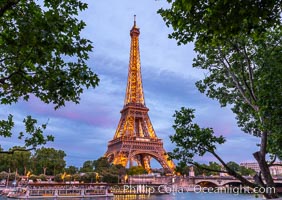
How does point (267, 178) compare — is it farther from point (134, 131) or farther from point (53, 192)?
point (134, 131)

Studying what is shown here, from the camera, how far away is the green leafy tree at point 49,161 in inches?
3157

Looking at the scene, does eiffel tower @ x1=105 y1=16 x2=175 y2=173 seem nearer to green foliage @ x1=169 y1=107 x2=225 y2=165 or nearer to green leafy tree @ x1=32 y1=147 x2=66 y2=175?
green leafy tree @ x1=32 y1=147 x2=66 y2=175

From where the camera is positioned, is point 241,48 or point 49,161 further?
point 49,161

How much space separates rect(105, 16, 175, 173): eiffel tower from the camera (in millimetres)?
79625

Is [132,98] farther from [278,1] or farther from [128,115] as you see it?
[278,1]

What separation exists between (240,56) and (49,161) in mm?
78796

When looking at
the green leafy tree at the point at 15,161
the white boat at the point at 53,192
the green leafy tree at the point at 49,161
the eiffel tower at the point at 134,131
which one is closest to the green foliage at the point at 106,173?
the eiffel tower at the point at 134,131

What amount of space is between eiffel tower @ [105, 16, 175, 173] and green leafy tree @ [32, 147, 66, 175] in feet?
49.8

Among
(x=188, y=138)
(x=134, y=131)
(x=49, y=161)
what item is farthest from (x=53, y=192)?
(x=188, y=138)

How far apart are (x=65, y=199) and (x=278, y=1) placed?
55.6 meters

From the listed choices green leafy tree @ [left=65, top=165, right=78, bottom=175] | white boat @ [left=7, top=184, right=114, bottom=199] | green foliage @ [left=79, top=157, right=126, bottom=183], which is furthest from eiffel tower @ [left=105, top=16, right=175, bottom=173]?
white boat @ [left=7, top=184, right=114, bottom=199]

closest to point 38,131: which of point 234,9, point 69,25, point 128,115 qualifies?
point 69,25

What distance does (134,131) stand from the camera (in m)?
85.5

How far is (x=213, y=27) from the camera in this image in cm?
586
